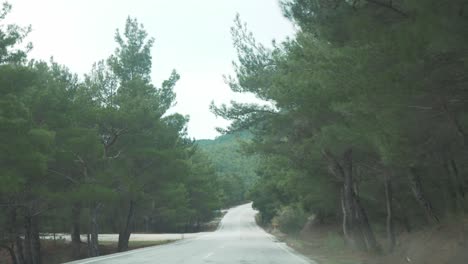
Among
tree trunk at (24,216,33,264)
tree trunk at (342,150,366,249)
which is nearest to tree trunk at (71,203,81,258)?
tree trunk at (24,216,33,264)

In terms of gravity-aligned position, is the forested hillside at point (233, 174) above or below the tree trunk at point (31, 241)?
above

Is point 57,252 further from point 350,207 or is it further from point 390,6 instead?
point 390,6

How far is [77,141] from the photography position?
27.6 meters

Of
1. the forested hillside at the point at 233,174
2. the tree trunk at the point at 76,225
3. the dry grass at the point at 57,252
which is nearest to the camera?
the tree trunk at the point at 76,225

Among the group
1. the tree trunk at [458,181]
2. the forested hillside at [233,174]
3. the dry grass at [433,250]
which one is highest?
the forested hillside at [233,174]

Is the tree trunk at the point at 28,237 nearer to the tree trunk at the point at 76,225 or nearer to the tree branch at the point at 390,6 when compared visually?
the tree trunk at the point at 76,225

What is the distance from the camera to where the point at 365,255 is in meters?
19.0

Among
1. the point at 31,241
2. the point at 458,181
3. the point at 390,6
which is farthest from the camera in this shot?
the point at 31,241

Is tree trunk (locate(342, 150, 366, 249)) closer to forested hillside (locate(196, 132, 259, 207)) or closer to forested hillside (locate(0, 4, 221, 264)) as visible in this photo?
forested hillside (locate(0, 4, 221, 264))

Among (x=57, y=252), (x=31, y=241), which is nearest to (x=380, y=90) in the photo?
(x=31, y=241)

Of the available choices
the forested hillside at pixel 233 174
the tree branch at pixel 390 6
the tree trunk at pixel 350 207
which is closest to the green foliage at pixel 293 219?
the tree trunk at pixel 350 207

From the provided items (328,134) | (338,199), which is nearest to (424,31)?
(328,134)

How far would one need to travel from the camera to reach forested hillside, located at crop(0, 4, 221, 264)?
21719mm

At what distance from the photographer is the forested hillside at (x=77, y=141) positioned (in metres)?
21.7
